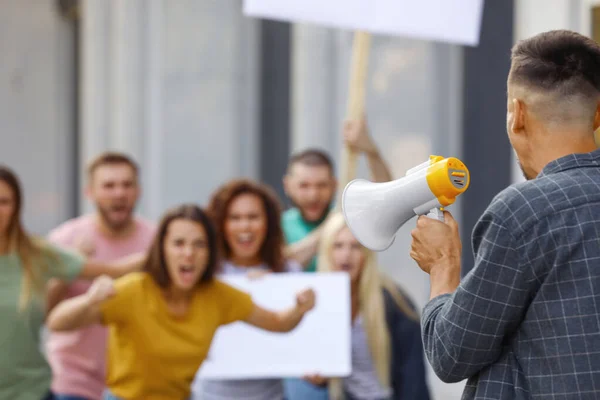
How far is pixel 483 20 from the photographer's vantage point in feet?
19.2

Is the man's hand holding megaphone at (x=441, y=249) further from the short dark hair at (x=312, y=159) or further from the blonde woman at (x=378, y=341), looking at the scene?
the short dark hair at (x=312, y=159)

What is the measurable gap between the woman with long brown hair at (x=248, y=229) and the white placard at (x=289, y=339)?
0.42ft

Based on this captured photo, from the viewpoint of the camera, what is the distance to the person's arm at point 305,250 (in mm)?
5020

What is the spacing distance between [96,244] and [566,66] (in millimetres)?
3533

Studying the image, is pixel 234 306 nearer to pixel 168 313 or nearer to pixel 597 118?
pixel 168 313

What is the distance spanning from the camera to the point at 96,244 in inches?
207

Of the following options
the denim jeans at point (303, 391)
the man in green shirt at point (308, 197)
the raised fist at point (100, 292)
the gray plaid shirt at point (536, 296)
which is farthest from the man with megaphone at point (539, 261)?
the man in green shirt at point (308, 197)

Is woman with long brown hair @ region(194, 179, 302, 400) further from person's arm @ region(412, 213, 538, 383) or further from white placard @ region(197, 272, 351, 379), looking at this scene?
person's arm @ region(412, 213, 538, 383)

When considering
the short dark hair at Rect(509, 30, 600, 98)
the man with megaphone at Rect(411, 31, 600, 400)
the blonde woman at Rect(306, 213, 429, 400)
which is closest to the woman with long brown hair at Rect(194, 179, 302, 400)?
the blonde woman at Rect(306, 213, 429, 400)

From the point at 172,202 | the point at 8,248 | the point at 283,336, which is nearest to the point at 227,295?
the point at 283,336

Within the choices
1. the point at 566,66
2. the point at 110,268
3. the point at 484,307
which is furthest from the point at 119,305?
the point at 566,66

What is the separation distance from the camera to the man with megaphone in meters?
2.01

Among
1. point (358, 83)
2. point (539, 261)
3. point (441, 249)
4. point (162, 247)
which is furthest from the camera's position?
point (358, 83)

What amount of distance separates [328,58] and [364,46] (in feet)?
7.91
